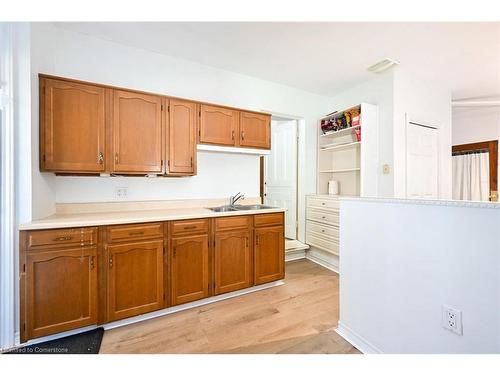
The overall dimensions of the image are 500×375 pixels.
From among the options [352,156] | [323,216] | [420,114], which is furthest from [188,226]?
[420,114]

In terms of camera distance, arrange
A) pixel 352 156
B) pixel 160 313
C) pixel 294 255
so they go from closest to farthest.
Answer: pixel 160 313 → pixel 352 156 → pixel 294 255

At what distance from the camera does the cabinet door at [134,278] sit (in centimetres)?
175

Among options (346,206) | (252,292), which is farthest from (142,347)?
(346,206)

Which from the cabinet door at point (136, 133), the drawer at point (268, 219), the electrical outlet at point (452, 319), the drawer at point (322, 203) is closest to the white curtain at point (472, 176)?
the drawer at point (322, 203)

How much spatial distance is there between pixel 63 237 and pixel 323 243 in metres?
2.92

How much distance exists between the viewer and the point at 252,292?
95.0 inches

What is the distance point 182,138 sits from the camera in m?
2.26

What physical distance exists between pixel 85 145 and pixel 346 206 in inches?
87.0

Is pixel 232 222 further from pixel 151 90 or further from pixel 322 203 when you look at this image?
pixel 151 90

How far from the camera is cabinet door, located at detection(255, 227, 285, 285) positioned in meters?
2.42

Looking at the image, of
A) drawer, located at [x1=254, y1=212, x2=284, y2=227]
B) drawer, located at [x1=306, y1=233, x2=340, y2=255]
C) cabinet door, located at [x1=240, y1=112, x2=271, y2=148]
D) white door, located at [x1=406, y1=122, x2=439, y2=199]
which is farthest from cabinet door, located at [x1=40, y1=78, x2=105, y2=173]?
white door, located at [x1=406, y1=122, x2=439, y2=199]

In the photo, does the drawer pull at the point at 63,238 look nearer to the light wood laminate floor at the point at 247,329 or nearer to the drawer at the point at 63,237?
the drawer at the point at 63,237

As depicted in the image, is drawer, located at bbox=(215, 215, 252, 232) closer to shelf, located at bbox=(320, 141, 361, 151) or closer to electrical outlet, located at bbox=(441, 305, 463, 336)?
electrical outlet, located at bbox=(441, 305, 463, 336)

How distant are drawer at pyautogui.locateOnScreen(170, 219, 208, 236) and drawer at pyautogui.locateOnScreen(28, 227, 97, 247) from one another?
1.92 feet
